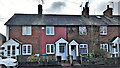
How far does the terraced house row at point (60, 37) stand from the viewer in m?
21.9

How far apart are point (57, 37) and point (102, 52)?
286 inches

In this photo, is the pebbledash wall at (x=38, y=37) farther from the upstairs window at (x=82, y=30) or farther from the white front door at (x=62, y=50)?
the upstairs window at (x=82, y=30)

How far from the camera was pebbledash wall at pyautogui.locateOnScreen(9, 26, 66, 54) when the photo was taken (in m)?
22.1

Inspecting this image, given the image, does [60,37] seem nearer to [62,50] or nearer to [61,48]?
[61,48]

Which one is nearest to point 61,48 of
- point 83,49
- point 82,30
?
point 83,49

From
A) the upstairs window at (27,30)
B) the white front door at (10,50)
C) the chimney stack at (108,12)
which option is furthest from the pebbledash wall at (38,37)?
the chimney stack at (108,12)

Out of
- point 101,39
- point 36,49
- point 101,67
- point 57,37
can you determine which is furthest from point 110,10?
point 36,49

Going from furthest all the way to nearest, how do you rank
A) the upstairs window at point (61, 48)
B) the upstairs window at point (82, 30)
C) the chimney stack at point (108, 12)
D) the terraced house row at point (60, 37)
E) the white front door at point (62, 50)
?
the chimney stack at point (108, 12)
the upstairs window at point (82, 30)
the upstairs window at point (61, 48)
the white front door at point (62, 50)
the terraced house row at point (60, 37)

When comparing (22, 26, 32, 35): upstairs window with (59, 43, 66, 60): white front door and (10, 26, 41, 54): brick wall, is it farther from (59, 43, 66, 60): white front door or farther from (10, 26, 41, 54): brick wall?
(59, 43, 66, 60): white front door

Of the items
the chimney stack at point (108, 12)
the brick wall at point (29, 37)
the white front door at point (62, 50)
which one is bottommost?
the white front door at point (62, 50)

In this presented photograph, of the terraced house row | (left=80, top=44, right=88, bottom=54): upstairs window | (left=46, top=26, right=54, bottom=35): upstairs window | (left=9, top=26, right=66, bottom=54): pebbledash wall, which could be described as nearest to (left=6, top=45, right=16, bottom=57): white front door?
the terraced house row

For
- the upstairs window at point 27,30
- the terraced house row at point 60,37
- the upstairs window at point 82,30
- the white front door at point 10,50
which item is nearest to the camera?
the white front door at point 10,50

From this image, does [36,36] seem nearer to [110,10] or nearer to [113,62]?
[113,62]

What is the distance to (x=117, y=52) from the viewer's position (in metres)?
22.9
